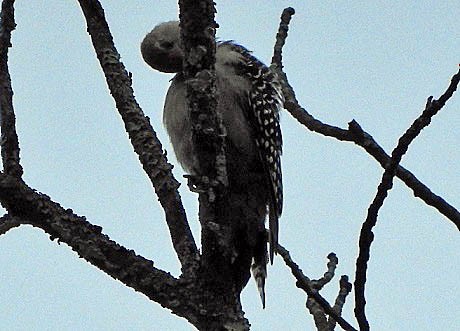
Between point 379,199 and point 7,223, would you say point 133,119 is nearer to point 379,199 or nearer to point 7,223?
point 7,223

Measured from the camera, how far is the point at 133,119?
3.86 metres

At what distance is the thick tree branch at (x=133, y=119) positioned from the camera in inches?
148

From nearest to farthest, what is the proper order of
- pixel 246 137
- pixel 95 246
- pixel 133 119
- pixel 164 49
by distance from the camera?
pixel 95 246 → pixel 133 119 → pixel 246 137 → pixel 164 49

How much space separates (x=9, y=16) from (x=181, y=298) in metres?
1.45

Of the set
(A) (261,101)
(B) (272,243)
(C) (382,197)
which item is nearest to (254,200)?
(B) (272,243)

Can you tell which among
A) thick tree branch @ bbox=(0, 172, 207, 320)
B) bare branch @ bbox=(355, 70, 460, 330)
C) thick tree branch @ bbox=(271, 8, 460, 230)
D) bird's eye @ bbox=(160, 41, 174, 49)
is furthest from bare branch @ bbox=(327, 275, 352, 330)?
bird's eye @ bbox=(160, 41, 174, 49)

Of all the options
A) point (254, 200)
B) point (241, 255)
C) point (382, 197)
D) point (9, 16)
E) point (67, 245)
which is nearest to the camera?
point (382, 197)

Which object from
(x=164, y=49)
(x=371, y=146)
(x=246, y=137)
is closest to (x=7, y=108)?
(x=371, y=146)

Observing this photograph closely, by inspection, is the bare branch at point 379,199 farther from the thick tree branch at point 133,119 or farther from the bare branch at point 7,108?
the bare branch at point 7,108

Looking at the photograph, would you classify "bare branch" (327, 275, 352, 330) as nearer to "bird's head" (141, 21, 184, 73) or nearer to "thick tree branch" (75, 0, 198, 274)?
"thick tree branch" (75, 0, 198, 274)

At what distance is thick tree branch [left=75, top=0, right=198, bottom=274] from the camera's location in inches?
148

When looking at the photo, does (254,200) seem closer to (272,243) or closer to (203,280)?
(272,243)

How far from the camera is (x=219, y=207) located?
3.35 m

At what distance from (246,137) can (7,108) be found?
2152 millimetres
